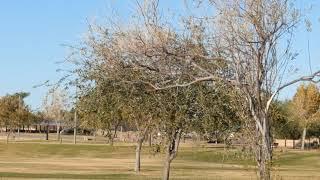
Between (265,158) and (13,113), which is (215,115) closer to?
(265,158)

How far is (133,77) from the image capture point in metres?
13.2

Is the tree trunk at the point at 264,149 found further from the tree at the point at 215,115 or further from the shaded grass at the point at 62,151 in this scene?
the shaded grass at the point at 62,151

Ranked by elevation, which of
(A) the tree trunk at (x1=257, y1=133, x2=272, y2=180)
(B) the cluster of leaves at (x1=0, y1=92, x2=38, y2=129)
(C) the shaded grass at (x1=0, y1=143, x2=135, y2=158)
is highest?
(B) the cluster of leaves at (x1=0, y1=92, x2=38, y2=129)

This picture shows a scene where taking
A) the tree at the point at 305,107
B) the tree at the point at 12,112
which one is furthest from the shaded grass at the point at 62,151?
the tree at the point at 305,107

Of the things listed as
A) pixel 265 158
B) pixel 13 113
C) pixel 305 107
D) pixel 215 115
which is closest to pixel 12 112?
pixel 13 113

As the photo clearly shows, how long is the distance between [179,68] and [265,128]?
189cm

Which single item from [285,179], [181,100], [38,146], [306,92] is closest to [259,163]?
[181,100]

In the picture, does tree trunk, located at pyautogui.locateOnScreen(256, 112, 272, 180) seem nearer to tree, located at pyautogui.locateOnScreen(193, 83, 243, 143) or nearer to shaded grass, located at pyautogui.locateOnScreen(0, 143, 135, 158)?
tree, located at pyautogui.locateOnScreen(193, 83, 243, 143)

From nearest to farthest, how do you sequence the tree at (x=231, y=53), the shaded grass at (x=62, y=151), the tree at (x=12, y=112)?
the tree at (x=231, y=53), the shaded grass at (x=62, y=151), the tree at (x=12, y=112)

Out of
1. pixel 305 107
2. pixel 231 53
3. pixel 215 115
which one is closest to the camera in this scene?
pixel 231 53

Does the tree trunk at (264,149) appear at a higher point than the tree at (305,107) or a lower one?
lower

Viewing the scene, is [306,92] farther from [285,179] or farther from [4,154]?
[285,179]

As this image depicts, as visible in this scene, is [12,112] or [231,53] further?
[12,112]

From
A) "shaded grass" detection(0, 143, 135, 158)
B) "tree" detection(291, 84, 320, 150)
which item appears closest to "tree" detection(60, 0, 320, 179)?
"shaded grass" detection(0, 143, 135, 158)
